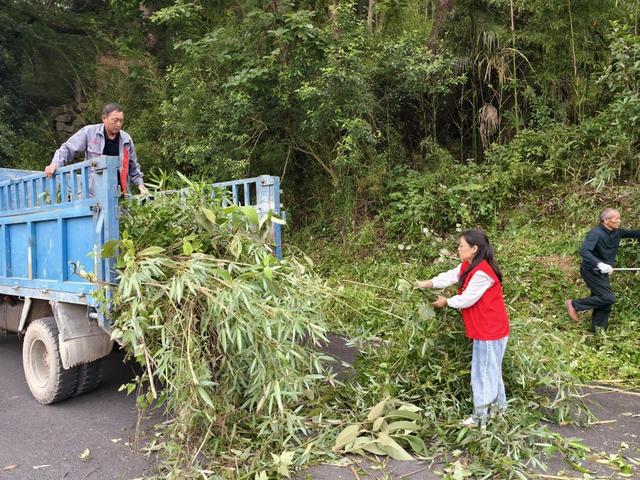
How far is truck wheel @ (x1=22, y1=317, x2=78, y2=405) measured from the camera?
3959 mm

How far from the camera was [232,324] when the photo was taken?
289cm

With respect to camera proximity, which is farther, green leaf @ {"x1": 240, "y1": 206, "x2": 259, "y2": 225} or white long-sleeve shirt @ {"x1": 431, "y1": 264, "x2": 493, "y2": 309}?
green leaf @ {"x1": 240, "y1": 206, "x2": 259, "y2": 225}

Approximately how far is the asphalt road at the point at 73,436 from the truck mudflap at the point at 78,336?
441 millimetres

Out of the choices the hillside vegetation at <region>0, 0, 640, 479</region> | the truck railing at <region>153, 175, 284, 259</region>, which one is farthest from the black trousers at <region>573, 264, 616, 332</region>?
the truck railing at <region>153, 175, 284, 259</region>

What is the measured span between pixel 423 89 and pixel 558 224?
Answer: 2845mm

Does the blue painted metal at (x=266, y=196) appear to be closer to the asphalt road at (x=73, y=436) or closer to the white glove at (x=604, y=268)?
the asphalt road at (x=73, y=436)

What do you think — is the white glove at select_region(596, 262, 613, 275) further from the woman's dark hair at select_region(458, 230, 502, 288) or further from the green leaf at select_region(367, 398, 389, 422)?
the green leaf at select_region(367, 398, 389, 422)

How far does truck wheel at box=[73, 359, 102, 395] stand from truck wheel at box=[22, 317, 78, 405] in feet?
0.14

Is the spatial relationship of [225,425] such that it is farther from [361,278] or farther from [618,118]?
[618,118]

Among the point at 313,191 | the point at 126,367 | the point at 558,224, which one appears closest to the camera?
the point at 126,367

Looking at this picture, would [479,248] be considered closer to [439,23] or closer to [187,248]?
[187,248]

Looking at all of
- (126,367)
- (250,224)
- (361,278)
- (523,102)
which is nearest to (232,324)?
(250,224)

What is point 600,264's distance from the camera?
515 cm

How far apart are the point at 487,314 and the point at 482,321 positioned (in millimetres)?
54
